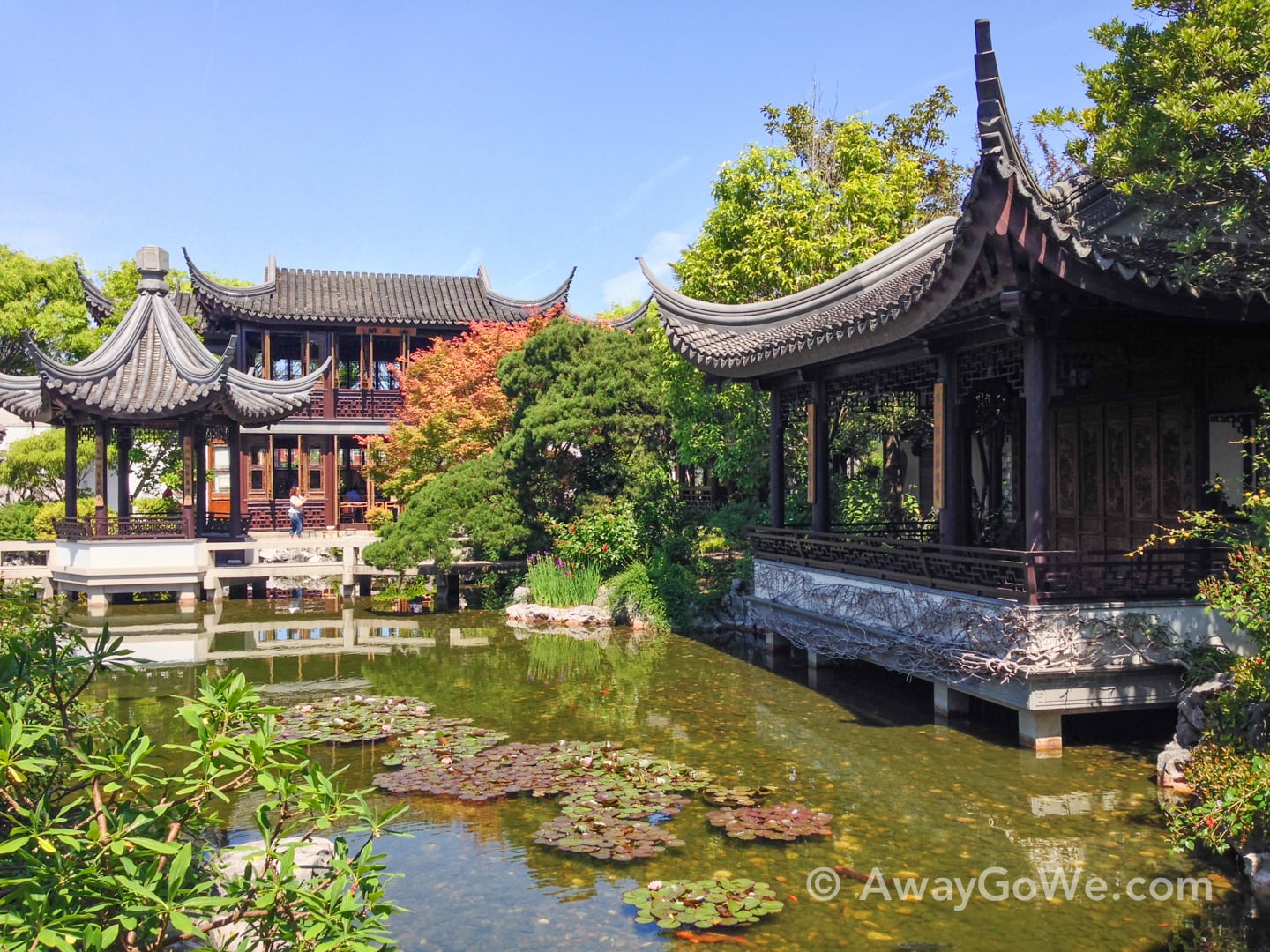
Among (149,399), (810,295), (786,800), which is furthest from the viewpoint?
(149,399)

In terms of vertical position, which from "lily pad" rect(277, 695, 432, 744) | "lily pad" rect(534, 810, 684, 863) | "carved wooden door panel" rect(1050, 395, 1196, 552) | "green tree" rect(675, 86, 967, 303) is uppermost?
"green tree" rect(675, 86, 967, 303)

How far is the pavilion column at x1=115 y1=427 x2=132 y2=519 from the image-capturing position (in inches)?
696

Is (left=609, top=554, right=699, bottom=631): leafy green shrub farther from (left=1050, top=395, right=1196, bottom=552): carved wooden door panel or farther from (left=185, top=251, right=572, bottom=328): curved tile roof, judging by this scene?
(left=185, top=251, right=572, bottom=328): curved tile roof

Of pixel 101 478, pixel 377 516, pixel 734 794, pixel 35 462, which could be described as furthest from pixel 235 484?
pixel 734 794

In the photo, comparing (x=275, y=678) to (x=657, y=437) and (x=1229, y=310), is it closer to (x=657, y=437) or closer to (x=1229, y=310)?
(x=657, y=437)

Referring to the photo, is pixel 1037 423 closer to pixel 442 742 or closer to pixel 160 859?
pixel 442 742

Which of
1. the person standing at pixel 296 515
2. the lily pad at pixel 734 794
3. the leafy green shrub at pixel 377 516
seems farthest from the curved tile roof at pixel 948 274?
the person standing at pixel 296 515

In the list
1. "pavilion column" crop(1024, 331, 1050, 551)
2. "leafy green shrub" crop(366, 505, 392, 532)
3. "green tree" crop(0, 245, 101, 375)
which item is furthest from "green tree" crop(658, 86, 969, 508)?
"green tree" crop(0, 245, 101, 375)

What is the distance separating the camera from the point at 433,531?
1491 cm

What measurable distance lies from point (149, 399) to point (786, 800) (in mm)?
13680

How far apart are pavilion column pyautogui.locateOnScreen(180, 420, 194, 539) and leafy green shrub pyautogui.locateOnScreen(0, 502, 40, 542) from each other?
5.53 m

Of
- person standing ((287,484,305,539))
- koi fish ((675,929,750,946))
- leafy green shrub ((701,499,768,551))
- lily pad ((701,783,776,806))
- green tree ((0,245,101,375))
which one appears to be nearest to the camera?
koi fish ((675,929,750,946))

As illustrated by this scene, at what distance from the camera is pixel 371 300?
25625 mm

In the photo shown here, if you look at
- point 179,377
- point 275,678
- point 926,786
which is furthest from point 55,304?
point 926,786
